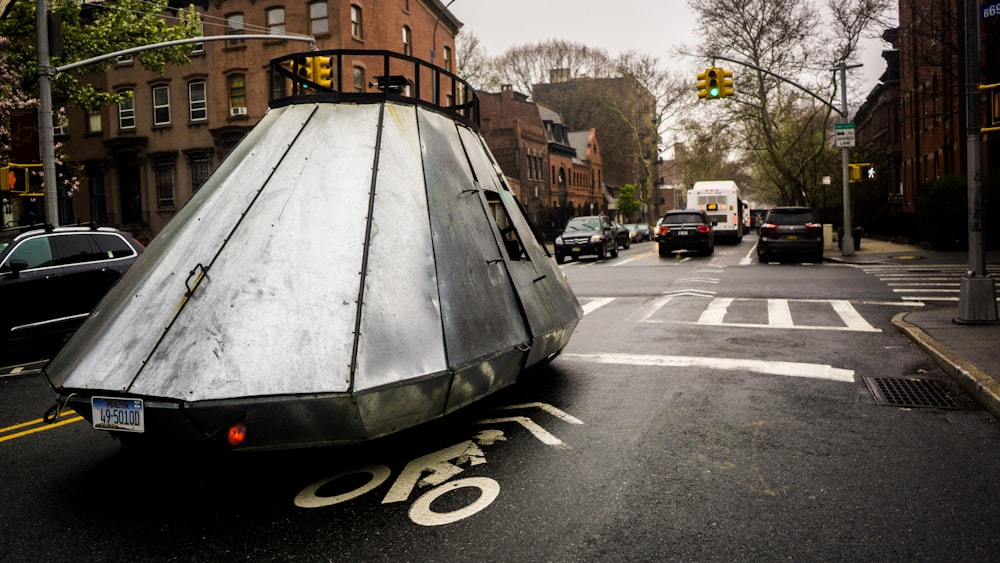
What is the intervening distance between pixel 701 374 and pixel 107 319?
554 centimetres

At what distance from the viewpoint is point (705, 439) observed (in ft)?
18.4

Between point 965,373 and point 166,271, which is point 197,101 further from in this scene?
point 965,373

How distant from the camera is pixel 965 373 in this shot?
7254 mm

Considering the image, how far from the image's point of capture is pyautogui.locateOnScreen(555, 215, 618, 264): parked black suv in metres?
29.4

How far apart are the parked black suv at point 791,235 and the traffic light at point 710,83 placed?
14.4 ft

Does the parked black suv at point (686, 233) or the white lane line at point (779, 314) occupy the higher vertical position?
the parked black suv at point (686, 233)

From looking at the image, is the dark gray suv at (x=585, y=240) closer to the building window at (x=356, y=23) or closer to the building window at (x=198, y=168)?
the building window at (x=356, y=23)

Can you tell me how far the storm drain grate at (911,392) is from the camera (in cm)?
666

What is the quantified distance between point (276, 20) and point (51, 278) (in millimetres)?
29306

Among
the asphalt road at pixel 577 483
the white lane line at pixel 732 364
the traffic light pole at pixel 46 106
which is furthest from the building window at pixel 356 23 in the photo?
the asphalt road at pixel 577 483

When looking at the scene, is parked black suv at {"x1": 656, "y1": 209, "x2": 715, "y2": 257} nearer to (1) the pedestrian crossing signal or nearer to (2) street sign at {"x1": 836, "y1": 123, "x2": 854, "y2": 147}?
(1) the pedestrian crossing signal

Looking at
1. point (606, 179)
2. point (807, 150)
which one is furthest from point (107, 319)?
point (606, 179)

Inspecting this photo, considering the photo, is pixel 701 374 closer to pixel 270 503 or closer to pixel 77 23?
pixel 270 503

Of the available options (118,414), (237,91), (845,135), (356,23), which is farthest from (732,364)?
(237,91)
